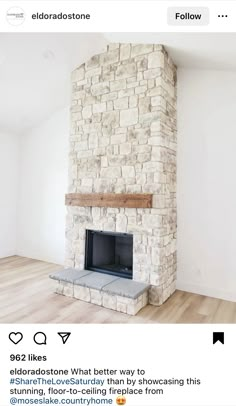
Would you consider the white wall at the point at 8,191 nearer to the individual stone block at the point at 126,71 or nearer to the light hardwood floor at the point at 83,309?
the light hardwood floor at the point at 83,309

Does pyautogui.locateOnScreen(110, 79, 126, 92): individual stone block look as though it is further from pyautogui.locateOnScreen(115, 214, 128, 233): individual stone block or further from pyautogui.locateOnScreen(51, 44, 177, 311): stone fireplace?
pyautogui.locateOnScreen(115, 214, 128, 233): individual stone block

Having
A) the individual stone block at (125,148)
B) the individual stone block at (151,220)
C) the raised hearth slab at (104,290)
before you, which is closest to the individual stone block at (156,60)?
the individual stone block at (125,148)

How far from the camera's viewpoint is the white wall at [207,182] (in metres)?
2.44

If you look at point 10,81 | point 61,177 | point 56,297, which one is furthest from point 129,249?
point 10,81

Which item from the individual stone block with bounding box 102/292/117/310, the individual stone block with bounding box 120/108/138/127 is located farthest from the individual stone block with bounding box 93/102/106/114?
the individual stone block with bounding box 102/292/117/310

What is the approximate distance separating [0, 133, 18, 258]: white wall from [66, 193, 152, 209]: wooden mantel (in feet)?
5.78

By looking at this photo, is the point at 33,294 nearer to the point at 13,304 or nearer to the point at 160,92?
the point at 13,304

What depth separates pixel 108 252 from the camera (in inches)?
113

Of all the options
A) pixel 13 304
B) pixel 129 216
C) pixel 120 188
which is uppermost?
pixel 120 188

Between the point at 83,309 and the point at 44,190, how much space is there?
222 cm
